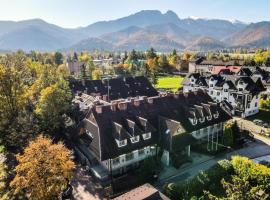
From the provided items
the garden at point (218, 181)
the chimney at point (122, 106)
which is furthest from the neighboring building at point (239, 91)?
the chimney at point (122, 106)

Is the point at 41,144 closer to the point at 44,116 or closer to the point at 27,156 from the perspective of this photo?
the point at 27,156

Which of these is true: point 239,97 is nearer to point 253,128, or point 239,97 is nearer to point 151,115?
point 253,128

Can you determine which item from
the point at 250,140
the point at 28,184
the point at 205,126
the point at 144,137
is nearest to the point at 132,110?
the point at 144,137

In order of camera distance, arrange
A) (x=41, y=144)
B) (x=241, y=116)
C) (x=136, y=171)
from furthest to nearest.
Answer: (x=241, y=116) → (x=136, y=171) → (x=41, y=144)

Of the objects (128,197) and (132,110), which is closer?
(128,197)

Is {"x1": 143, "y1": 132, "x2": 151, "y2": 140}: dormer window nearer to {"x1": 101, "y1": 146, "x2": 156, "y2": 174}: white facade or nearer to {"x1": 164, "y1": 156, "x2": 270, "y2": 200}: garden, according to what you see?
{"x1": 101, "y1": 146, "x2": 156, "y2": 174}: white facade

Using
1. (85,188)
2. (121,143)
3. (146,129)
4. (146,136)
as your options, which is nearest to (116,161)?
(121,143)

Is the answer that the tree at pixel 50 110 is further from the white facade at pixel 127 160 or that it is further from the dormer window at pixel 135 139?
the dormer window at pixel 135 139
